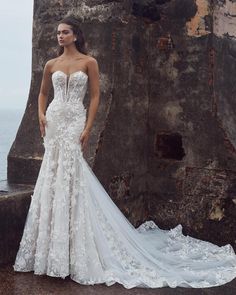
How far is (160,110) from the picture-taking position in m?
4.87

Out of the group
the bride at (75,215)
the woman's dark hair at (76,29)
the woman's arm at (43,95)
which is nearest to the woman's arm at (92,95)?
the bride at (75,215)

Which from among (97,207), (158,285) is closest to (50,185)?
(97,207)

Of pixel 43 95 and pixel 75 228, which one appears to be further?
pixel 43 95

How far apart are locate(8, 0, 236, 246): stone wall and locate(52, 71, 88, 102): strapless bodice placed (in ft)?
2.32

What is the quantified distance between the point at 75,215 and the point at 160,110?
162cm

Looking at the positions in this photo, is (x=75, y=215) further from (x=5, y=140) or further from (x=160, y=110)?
(x=5, y=140)

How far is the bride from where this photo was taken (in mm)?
3582

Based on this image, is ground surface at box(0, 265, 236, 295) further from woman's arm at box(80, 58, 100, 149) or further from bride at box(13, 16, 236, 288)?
woman's arm at box(80, 58, 100, 149)

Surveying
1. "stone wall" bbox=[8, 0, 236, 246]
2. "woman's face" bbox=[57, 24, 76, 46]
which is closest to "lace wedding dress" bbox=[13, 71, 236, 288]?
"woman's face" bbox=[57, 24, 76, 46]

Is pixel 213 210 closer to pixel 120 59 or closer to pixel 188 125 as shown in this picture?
pixel 188 125

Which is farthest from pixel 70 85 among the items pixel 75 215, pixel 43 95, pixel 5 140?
pixel 5 140

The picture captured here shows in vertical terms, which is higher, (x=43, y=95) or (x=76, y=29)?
(x=76, y=29)

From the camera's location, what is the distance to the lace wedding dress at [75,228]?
3576mm

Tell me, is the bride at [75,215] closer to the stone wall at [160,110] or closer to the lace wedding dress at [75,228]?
the lace wedding dress at [75,228]
